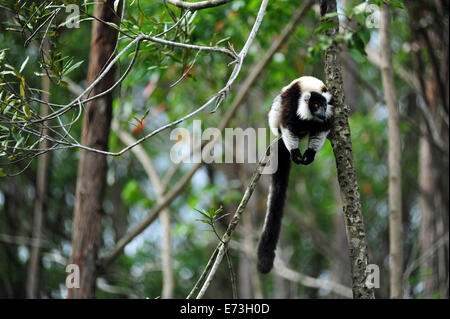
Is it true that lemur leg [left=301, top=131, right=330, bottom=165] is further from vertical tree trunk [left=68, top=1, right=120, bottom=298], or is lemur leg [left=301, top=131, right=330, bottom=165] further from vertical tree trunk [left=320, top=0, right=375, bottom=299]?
vertical tree trunk [left=68, top=1, right=120, bottom=298]

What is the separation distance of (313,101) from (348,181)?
1.09 m

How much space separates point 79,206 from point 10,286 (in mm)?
6447

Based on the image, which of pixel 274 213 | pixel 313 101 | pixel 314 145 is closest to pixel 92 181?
pixel 274 213

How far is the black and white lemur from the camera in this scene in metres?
3.71

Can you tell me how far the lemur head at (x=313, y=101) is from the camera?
3.68m

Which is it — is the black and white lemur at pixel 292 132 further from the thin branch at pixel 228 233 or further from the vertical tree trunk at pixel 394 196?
the vertical tree trunk at pixel 394 196

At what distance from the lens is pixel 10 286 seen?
10086 millimetres

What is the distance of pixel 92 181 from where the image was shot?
493 cm

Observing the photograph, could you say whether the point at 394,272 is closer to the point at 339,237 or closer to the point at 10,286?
the point at 339,237

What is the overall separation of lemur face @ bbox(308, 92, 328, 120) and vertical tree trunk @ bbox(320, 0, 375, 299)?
708 millimetres

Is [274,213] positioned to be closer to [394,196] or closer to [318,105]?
[318,105]

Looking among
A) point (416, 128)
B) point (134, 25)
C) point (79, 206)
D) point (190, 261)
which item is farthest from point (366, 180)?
point (134, 25)

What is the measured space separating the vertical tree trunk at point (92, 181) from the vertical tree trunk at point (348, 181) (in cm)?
258
